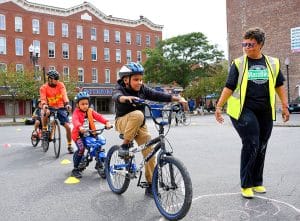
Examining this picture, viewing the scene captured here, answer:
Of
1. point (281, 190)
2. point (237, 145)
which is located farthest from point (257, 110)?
point (237, 145)

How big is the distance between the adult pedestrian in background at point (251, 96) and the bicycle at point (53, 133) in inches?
185

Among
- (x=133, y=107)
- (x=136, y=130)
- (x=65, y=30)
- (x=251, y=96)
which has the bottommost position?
(x=136, y=130)

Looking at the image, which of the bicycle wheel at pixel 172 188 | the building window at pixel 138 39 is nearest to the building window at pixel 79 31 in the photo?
the building window at pixel 138 39

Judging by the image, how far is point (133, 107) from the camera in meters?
4.81

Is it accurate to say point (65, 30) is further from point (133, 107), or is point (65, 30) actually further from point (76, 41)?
point (133, 107)

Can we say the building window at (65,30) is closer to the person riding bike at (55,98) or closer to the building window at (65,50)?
the building window at (65,50)

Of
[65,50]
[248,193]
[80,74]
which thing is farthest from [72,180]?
[80,74]

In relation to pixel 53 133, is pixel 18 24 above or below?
above

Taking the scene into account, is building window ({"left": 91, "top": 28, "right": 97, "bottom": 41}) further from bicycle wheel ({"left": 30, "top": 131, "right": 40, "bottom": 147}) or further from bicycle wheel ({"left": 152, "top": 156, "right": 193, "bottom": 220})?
bicycle wheel ({"left": 152, "top": 156, "right": 193, "bottom": 220})

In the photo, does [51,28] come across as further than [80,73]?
No

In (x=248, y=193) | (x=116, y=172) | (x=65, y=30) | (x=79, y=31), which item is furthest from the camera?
(x=79, y=31)

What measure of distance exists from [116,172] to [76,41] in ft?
181

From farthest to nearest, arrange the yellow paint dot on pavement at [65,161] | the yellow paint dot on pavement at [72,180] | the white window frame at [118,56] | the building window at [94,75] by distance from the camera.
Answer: the white window frame at [118,56]
the building window at [94,75]
the yellow paint dot on pavement at [65,161]
the yellow paint dot on pavement at [72,180]

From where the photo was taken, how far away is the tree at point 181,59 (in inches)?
2158
